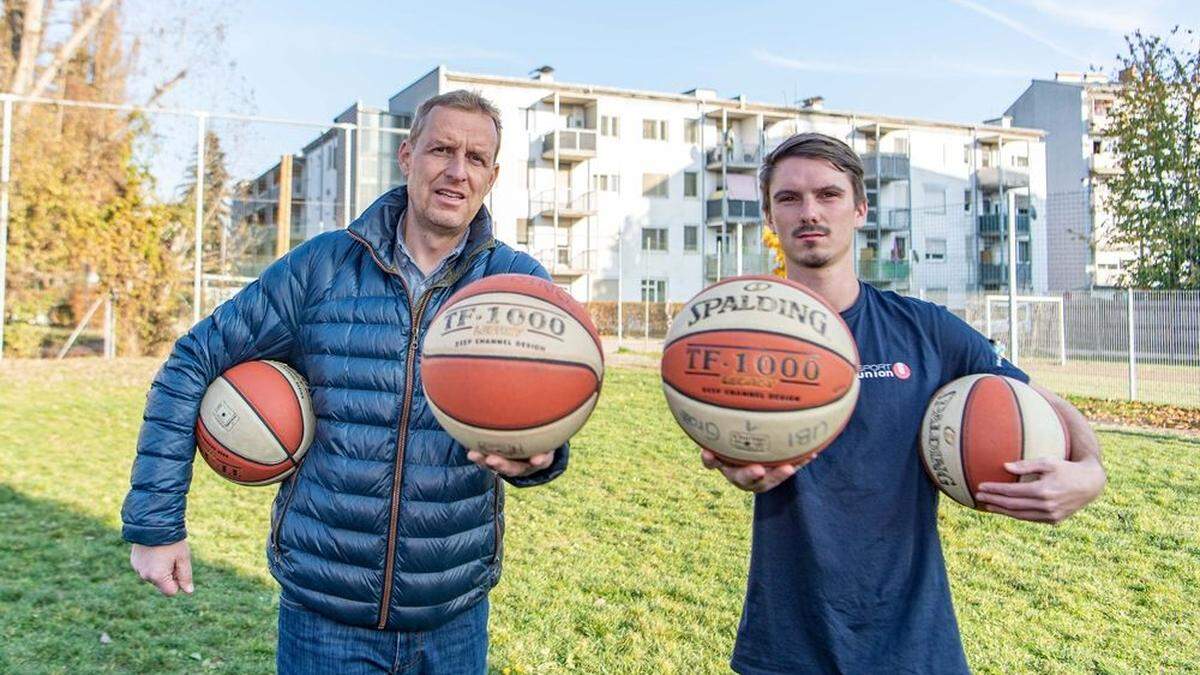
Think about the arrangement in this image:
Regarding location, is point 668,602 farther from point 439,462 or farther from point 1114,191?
point 1114,191

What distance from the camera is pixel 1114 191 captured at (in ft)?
54.0

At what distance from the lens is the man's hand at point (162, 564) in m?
2.34

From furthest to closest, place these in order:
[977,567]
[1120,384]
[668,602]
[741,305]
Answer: [1120,384]
[977,567]
[668,602]
[741,305]

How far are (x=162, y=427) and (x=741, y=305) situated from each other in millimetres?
1585

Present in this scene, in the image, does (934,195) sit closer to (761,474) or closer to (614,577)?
(614,577)

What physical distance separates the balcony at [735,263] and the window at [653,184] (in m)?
3.80

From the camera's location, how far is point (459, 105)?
2475 mm

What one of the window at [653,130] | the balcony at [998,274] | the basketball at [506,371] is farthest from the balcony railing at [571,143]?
the basketball at [506,371]

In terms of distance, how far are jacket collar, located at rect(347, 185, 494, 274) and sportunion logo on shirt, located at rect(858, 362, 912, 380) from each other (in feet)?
3.75

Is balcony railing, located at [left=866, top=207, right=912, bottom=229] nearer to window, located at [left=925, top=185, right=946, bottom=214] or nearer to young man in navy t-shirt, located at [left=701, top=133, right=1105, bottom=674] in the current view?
window, located at [left=925, top=185, right=946, bottom=214]

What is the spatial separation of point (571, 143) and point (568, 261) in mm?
5140

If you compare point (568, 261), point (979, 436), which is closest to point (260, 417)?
point (979, 436)

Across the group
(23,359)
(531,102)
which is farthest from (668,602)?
(531,102)

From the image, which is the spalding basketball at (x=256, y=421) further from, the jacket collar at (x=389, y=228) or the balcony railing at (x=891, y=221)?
the balcony railing at (x=891, y=221)
